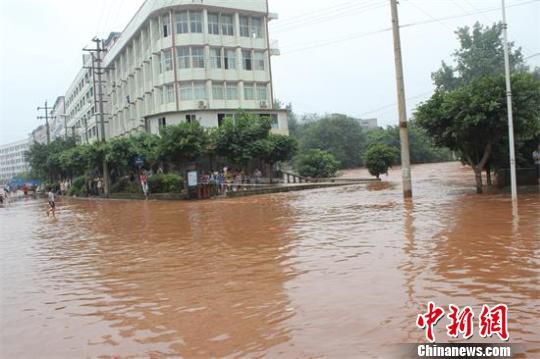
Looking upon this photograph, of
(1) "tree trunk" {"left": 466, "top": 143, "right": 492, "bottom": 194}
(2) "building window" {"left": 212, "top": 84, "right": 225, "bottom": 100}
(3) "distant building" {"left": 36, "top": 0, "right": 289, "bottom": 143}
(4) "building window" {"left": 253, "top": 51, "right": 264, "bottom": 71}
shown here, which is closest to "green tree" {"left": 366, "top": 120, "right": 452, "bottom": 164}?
(3) "distant building" {"left": 36, "top": 0, "right": 289, "bottom": 143}

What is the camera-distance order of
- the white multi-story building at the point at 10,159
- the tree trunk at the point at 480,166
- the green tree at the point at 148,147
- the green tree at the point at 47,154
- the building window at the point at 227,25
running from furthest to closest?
the white multi-story building at the point at 10,159
the green tree at the point at 47,154
the building window at the point at 227,25
the green tree at the point at 148,147
the tree trunk at the point at 480,166

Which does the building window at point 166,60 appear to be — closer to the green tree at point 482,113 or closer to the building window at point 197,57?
the building window at point 197,57

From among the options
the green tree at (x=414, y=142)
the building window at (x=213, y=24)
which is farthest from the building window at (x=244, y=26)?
the green tree at (x=414, y=142)

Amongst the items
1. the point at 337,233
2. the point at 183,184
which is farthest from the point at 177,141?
the point at 337,233

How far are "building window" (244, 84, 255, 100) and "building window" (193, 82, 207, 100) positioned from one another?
430cm

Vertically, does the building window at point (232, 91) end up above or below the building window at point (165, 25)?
below

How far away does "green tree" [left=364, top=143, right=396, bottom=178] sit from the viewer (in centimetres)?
3812

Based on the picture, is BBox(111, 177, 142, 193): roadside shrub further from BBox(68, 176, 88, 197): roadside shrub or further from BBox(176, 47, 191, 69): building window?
BBox(176, 47, 191, 69): building window

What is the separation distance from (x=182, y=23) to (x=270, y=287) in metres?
43.3

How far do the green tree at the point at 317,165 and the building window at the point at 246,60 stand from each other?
1117cm

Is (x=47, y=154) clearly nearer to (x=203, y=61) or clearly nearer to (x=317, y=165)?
(x=203, y=61)

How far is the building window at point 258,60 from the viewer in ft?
167

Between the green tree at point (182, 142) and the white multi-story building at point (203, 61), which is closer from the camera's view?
the green tree at point (182, 142)

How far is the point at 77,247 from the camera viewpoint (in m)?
13.2
